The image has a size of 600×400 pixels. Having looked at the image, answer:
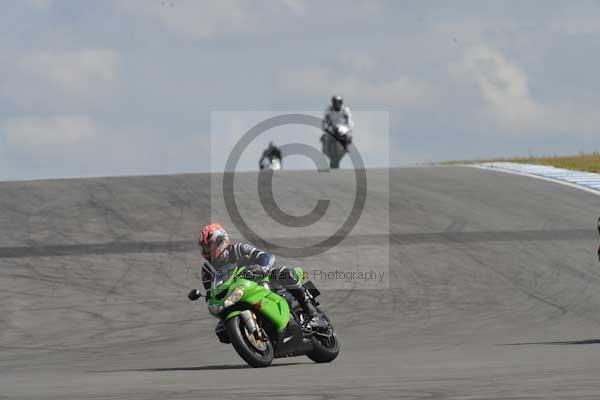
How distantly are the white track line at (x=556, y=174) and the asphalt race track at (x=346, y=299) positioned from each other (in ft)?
2.65

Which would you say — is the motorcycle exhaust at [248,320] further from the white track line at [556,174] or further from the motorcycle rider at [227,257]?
the white track line at [556,174]

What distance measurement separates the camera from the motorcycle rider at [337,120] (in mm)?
35969

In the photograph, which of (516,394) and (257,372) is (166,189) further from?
(516,394)

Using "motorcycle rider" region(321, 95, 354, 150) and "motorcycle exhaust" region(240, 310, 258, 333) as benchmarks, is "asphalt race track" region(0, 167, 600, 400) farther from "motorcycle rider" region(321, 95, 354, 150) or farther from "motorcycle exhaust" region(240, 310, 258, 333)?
"motorcycle rider" region(321, 95, 354, 150)

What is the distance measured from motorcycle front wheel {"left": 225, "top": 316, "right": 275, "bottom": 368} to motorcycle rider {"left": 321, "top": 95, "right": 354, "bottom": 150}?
24.7 meters

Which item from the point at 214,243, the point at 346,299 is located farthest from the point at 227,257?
the point at 346,299

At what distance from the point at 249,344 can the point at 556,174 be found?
23300 mm

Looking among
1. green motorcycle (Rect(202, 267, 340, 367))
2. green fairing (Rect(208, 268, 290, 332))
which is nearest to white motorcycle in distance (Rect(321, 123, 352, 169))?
green motorcycle (Rect(202, 267, 340, 367))

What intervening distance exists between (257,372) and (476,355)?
263 centimetres

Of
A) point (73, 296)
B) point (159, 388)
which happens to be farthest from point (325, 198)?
point (159, 388)

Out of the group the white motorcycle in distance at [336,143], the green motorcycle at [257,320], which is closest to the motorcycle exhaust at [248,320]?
the green motorcycle at [257,320]

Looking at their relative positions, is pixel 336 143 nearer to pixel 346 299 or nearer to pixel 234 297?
pixel 346 299

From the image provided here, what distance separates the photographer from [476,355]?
475 inches

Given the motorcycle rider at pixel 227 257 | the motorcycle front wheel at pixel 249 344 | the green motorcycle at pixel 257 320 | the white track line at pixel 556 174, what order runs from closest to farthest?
1. the motorcycle front wheel at pixel 249 344
2. the green motorcycle at pixel 257 320
3. the motorcycle rider at pixel 227 257
4. the white track line at pixel 556 174
